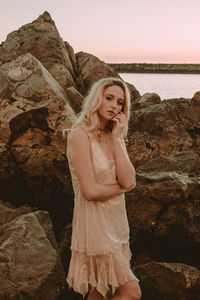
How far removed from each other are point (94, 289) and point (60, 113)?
3.19 meters

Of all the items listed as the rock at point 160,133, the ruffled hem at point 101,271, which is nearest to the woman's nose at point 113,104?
the ruffled hem at point 101,271

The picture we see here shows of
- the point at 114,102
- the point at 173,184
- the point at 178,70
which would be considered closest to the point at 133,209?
the point at 173,184

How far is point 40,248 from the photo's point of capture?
347 centimetres

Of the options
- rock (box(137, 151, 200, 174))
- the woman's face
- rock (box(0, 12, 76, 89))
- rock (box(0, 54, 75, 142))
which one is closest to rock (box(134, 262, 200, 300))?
rock (box(137, 151, 200, 174))

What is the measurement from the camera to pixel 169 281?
3.47 metres

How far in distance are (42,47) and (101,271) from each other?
7.20m

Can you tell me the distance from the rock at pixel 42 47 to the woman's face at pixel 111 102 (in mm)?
5277

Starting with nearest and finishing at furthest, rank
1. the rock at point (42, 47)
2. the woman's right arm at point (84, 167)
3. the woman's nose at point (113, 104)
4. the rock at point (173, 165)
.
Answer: the woman's right arm at point (84, 167) → the woman's nose at point (113, 104) → the rock at point (173, 165) → the rock at point (42, 47)

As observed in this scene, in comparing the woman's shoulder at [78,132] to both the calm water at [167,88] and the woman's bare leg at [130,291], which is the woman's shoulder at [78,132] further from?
the calm water at [167,88]

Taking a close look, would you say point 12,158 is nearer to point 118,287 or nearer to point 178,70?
point 118,287

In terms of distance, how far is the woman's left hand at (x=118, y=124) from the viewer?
260cm

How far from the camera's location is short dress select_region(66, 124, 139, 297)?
8.04 ft

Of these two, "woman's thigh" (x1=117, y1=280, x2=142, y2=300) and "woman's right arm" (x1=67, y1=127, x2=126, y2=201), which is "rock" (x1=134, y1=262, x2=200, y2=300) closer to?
"woman's thigh" (x1=117, y1=280, x2=142, y2=300)

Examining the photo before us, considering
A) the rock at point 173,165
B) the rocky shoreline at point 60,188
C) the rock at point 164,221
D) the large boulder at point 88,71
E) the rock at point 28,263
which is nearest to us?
the rock at point 28,263
